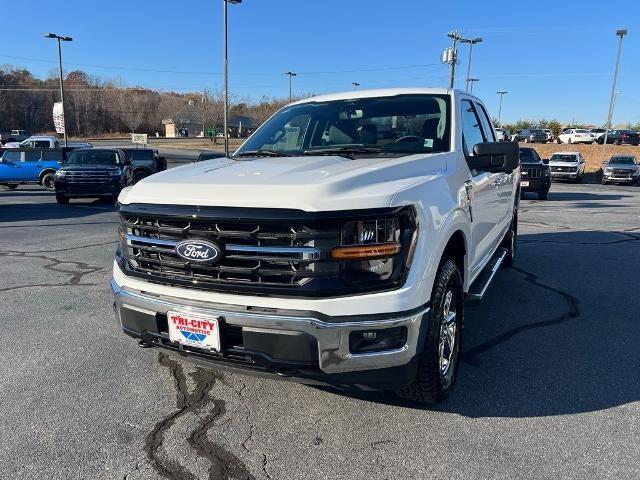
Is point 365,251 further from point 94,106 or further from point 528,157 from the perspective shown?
point 94,106

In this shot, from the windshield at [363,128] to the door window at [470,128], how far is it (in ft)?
0.76

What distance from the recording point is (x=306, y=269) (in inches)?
103

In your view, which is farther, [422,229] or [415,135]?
[415,135]

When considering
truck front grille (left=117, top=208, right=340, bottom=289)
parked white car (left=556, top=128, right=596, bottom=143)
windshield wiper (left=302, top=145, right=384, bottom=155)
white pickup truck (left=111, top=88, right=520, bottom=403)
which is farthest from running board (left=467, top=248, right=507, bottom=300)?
parked white car (left=556, top=128, right=596, bottom=143)

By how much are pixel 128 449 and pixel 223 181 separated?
154cm

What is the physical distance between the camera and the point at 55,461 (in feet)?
8.75

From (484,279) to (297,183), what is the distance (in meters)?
2.64

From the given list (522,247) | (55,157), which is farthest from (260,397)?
(55,157)

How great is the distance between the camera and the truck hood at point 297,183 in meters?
2.58

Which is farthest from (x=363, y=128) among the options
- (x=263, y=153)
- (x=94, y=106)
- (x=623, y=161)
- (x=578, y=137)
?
(x=94, y=106)

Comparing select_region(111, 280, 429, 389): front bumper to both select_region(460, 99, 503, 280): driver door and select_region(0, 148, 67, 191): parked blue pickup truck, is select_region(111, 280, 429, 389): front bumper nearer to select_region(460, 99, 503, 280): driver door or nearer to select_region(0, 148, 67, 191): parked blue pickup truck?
select_region(460, 99, 503, 280): driver door

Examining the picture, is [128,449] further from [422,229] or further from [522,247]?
[522,247]

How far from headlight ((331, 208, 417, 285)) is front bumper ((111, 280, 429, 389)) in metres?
0.21

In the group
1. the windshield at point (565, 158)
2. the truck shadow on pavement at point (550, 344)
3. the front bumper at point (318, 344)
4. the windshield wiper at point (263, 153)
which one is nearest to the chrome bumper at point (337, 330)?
the front bumper at point (318, 344)
